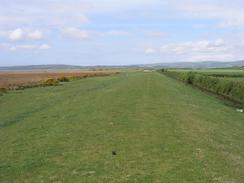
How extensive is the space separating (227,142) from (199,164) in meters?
4.41

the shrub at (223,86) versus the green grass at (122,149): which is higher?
the green grass at (122,149)

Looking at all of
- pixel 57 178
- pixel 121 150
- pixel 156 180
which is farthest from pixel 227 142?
pixel 57 178

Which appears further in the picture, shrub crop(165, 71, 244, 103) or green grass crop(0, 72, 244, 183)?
shrub crop(165, 71, 244, 103)

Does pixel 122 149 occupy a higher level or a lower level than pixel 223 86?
higher

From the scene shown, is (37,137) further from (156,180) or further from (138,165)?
(156,180)

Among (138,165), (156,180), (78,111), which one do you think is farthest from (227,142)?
(78,111)

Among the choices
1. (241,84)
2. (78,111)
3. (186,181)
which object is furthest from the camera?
(241,84)

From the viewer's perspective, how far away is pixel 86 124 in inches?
755

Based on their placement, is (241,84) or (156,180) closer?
(156,180)

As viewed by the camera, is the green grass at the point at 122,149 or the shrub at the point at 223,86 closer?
the green grass at the point at 122,149

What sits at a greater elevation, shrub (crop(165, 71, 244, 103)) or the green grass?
the green grass

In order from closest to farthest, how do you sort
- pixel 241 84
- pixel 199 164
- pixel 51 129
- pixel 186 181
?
pixel 186 181, pixel 199 164, pixel 51 129, pixel 241 84

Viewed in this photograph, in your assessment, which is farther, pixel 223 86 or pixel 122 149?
pixel 223 86

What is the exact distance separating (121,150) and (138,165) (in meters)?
2.12
